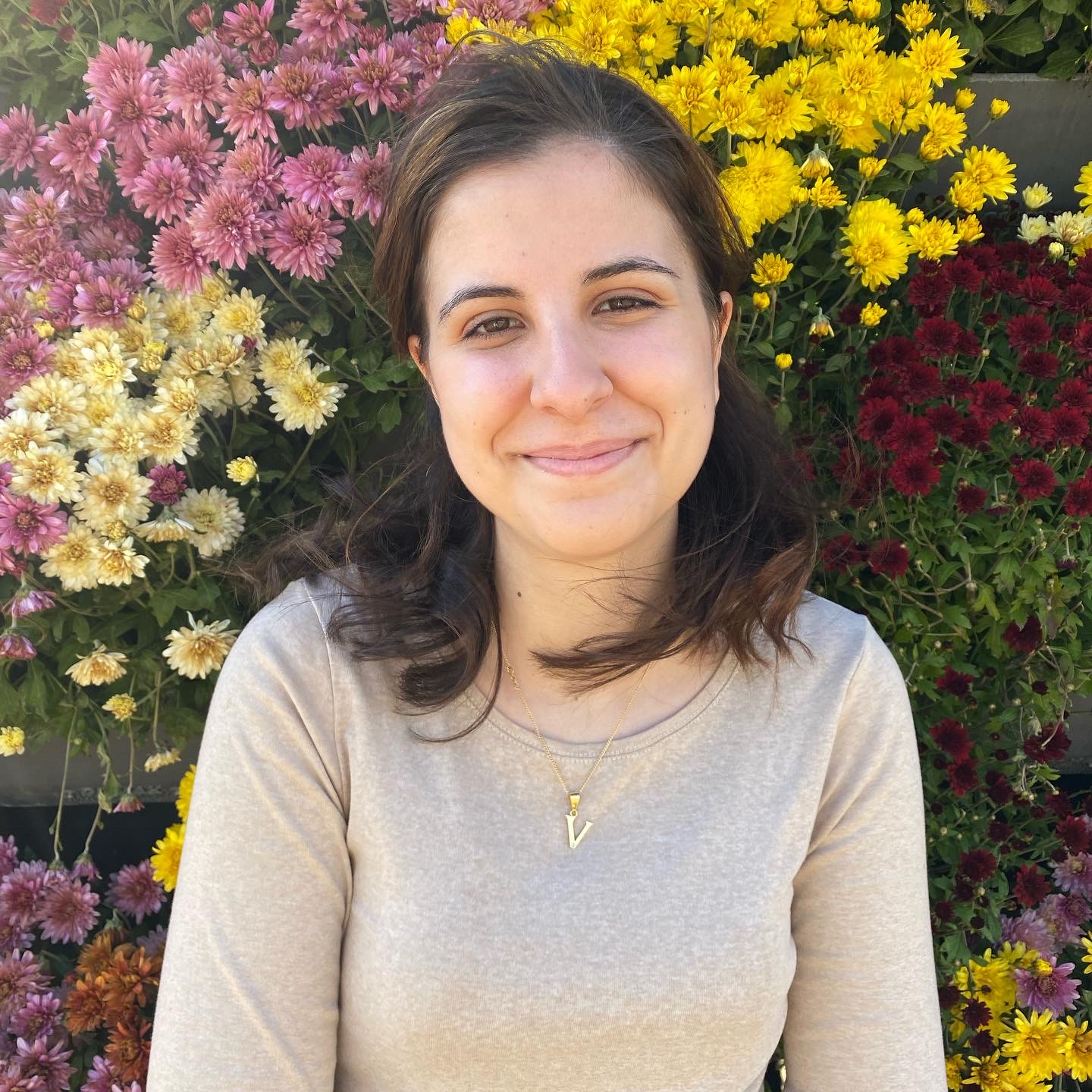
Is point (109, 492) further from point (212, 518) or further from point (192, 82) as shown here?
point (192, 82)

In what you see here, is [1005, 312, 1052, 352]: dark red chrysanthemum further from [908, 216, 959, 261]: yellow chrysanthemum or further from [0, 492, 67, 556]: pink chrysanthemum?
[0, 492, 67, 556]: pink chrysanthemum

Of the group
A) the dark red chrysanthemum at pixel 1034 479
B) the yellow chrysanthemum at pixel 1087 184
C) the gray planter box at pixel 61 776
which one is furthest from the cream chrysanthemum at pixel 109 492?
the yellow chrysanthemum at pixel 1087 184

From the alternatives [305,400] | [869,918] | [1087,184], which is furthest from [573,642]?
[1087,184]

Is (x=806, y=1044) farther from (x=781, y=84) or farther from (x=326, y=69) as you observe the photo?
(x=326, y=69)

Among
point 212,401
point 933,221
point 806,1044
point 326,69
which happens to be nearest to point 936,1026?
point 806,1044

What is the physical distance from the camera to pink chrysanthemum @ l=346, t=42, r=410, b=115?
67.6 inches

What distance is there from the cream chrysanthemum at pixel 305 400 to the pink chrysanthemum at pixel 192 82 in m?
0.51

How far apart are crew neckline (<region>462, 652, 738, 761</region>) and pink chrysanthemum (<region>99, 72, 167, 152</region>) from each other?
47.1 inches

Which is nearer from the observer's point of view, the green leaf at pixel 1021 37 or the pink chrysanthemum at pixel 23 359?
the pink chrysanthemum at pixel 23 359

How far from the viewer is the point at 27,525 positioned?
1577 millimetres

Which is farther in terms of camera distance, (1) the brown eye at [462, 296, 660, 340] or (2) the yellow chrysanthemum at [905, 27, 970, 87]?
(2) the yellow chrysanthemum at [905, 27, 970, 87]

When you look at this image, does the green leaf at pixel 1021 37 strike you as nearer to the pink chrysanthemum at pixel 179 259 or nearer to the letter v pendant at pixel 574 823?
the pink chrysanthemum at pixel 179 259

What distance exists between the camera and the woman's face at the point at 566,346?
1.20 m

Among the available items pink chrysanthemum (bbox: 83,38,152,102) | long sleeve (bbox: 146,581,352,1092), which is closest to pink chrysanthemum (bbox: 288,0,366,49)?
pink chrysanthemum (bbox: 83,38,152,102)
